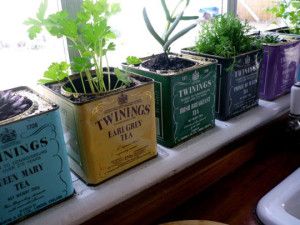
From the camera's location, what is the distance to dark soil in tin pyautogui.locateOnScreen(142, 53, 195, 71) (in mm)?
763

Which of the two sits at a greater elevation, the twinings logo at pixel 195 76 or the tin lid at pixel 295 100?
the twinings logo at pixel 195 76

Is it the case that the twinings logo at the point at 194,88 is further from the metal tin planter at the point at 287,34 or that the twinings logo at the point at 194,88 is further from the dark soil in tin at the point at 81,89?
the metal tin planter at the point at 287,34

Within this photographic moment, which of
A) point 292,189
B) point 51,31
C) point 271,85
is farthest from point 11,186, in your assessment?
point 271,85

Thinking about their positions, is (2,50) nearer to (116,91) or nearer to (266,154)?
(116,91)

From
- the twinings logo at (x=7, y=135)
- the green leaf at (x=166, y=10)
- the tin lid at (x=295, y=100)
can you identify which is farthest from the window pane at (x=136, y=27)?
the twinings logo at (x=7, y=135)

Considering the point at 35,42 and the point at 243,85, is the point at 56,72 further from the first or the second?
the point at 243,85

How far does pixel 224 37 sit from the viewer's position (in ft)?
2.76

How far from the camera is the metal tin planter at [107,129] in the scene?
60cm

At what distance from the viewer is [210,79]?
789 mm

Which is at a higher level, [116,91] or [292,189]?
[116,91]

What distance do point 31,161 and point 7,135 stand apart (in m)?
0.07

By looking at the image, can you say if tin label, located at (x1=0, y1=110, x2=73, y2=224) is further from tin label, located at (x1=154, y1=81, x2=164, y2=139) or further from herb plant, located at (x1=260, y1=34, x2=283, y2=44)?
herb plant, located at (x1=260, y1=34, x2=283, y2=44)

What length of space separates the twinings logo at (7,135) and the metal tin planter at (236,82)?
1.68 ft

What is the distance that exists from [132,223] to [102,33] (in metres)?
0.40
